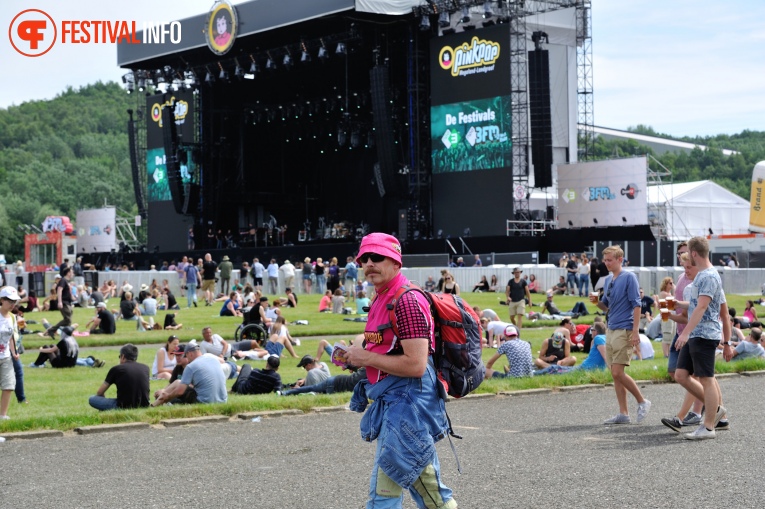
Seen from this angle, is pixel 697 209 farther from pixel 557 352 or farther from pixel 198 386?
pixel 198 386

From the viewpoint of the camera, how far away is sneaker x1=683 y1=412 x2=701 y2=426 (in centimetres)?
962

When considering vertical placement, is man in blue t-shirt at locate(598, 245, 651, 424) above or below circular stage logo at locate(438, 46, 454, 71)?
below

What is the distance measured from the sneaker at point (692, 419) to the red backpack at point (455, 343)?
5053mm

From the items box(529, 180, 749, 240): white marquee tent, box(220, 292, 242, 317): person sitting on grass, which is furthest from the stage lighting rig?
box(220, 292, 242, 317): person sitting on grass

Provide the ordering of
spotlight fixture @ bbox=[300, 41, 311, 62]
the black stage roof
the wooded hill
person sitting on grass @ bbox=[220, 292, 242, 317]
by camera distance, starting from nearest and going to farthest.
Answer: person sitting on grass @ bbox=[220, 292, 242, 317] < the black stage roof < spotlight fixture @ bbox=[300, 41, 311, 62] < the wooded hill

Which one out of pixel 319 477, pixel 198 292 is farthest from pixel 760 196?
pixel 319 477

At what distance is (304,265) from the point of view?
114ft

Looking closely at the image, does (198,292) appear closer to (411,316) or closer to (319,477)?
(319,477)

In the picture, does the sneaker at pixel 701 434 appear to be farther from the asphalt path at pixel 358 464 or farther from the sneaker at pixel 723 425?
the sneaker at pixel 723 425

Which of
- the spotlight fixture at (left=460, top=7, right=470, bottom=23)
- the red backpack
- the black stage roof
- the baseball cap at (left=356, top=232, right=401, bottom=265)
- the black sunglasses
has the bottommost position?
the red backpack

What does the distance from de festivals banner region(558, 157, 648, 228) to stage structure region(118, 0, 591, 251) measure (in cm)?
148

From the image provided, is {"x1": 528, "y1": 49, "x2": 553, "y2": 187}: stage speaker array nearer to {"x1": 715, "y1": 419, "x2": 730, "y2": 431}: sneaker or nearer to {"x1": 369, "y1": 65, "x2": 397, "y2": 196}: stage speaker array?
{"x1": 369, "y1": 65, "x2": 397, "y2": 196}: stage speaker array

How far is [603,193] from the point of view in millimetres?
39188

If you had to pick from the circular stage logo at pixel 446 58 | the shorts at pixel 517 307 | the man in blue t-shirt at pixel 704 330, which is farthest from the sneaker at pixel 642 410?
the circular stage logo at pixel 446 58
